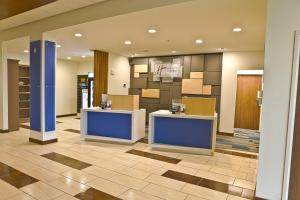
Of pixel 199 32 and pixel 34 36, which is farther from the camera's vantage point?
pixel 34 36

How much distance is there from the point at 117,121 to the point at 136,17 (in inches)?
101

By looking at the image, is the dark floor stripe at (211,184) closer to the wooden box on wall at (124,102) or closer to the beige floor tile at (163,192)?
the beige floor tile at (163,192)

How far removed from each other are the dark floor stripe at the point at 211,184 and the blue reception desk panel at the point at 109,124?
1.90 metres

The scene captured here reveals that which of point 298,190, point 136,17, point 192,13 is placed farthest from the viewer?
point 136,17

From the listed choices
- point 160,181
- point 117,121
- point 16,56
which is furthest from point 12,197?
point 16,56

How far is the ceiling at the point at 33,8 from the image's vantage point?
3.54m

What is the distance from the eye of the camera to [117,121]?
516 cm

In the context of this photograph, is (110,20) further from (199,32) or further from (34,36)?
(34,36)

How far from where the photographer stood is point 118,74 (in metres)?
7.68

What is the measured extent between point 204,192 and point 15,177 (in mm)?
2805

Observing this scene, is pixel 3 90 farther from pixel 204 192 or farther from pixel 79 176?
pixel 204 192

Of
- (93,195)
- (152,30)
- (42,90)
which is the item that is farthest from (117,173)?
(152,30)

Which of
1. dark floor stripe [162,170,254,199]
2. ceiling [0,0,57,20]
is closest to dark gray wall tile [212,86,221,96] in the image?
dark floor stripe [162,170,254,199]

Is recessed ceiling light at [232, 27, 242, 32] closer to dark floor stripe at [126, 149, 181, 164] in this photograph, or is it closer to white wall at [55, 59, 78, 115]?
dark floor stripe at [126, 149, 181, 164]
